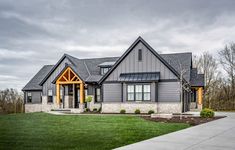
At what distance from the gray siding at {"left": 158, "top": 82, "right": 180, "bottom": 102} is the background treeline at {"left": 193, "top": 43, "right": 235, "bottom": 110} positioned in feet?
45.0

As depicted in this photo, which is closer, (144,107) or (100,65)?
(144,107)

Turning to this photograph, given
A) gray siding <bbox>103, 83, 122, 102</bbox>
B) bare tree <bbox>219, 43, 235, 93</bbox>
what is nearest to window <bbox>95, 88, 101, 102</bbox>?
gray siding <bbox>103, 83, 122, 102</bbox>

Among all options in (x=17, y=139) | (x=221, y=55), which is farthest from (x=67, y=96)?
(x=221, y=55)

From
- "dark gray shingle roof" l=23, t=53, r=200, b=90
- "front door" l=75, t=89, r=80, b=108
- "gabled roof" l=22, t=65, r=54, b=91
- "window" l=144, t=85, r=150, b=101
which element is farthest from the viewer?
"gabled roof" l=22, t=65, r=54, b=91

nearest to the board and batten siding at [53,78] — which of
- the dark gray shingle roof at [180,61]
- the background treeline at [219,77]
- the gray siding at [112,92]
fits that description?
the gray siding at [112,92]

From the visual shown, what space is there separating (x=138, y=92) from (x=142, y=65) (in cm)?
277

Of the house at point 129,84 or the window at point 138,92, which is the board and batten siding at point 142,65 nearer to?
the house at point 129,84

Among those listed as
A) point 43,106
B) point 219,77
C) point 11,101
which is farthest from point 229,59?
point 11,101

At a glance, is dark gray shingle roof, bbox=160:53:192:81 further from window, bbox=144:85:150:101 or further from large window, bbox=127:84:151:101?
large window, bbox=127:84:151:101

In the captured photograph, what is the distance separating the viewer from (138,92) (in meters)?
29.3

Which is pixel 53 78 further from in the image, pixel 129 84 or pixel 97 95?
pixel 129 84

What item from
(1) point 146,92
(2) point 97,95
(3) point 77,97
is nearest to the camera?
(1) point 146,92

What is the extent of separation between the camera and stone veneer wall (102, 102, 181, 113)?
92.1 feet

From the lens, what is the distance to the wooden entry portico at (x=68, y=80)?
32125 millimetres
